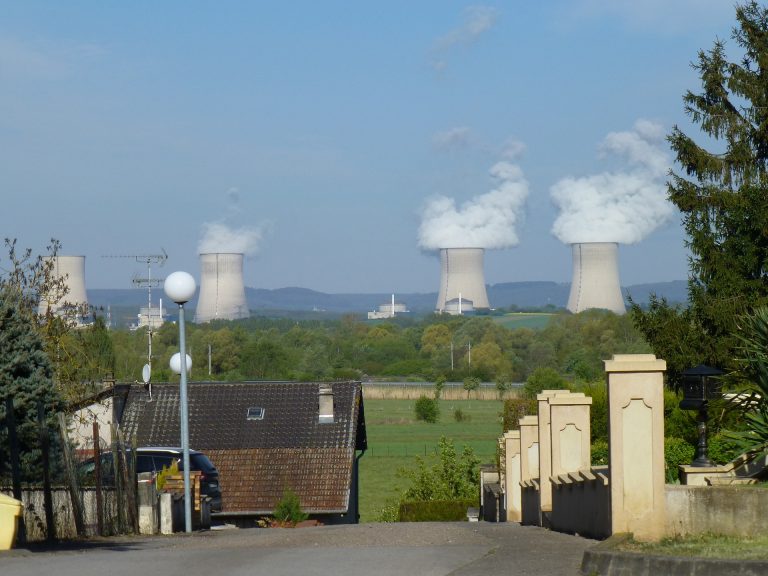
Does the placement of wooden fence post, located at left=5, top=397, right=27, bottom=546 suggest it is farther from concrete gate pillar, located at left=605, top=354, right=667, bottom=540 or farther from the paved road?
concrete gate pillar, located at left=605, top=354, right=667, bottom=540

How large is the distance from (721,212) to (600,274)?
9326 cm

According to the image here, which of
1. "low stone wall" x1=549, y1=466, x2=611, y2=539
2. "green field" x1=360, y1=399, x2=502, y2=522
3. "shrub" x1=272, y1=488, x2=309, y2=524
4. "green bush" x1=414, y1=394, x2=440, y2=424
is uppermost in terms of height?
"low stone wall" x1=549, y1=466, x2=611, y2=539

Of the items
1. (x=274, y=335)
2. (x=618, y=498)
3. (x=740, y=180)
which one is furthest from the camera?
(x=274, y=335)

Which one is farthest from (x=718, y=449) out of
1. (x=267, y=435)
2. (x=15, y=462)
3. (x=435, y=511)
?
(x=267, y=435)

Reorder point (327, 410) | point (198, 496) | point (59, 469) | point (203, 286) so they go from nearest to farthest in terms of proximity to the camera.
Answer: point (59, 469) → point (198, 496) → point (327, 410) → point (203, 286)

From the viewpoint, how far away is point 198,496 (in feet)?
64.2

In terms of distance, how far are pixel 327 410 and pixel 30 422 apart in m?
23.0

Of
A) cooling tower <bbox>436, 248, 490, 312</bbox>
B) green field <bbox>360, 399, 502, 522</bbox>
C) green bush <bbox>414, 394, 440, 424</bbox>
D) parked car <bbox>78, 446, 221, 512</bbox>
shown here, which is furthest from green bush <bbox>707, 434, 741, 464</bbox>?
cooling tower <bbox>436, 248, 490, 312</bbox>

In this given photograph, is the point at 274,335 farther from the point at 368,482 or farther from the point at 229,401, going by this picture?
the point at 229,401

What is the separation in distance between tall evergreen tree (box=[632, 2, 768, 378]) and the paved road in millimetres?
17419

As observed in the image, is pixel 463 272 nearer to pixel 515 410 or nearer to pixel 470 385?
pixel 470 385

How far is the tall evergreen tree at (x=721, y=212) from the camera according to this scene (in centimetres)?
3031

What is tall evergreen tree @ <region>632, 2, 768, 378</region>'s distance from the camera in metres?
30.3

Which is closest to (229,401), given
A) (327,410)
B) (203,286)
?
(327,410)
